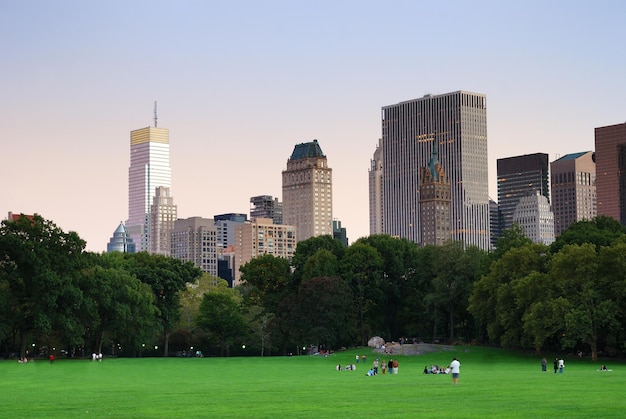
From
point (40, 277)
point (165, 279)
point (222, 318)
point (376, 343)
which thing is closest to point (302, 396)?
point (40, 277)

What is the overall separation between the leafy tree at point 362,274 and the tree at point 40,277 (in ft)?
114

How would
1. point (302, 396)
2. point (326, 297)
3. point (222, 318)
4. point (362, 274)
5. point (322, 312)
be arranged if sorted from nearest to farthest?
point (302, 396), point (326, 297), point (322, 312), point (362, 274), point (222, 318)

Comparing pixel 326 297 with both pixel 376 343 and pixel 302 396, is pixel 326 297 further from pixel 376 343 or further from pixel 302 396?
pixel 302 396

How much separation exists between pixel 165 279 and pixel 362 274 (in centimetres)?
2350

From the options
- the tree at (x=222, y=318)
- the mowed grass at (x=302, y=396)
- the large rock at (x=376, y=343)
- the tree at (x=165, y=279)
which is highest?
the tree at (x=165, y=279)

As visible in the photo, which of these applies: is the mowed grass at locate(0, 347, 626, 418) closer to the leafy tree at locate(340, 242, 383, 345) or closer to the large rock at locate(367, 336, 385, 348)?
the large rock at locate(367, 336, 385, 348)

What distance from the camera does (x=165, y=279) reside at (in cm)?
12381

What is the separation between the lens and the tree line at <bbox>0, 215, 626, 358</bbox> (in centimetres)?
9025

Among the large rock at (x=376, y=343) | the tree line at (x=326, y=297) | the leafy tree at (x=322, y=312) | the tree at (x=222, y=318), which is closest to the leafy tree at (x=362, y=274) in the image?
the tree line at (x=326, y=297)

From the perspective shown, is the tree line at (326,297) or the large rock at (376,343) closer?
the tree line at (326,297)

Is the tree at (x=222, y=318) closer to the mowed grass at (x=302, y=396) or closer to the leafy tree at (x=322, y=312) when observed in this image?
the leafy tree at (x=322, y=312)

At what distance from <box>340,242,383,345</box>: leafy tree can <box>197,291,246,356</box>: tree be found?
14.2 meters

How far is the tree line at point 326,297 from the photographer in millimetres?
90250

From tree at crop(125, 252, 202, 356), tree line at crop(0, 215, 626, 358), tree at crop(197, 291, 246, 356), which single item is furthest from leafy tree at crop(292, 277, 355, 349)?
tree at crop(125, 252, 202, 356)
